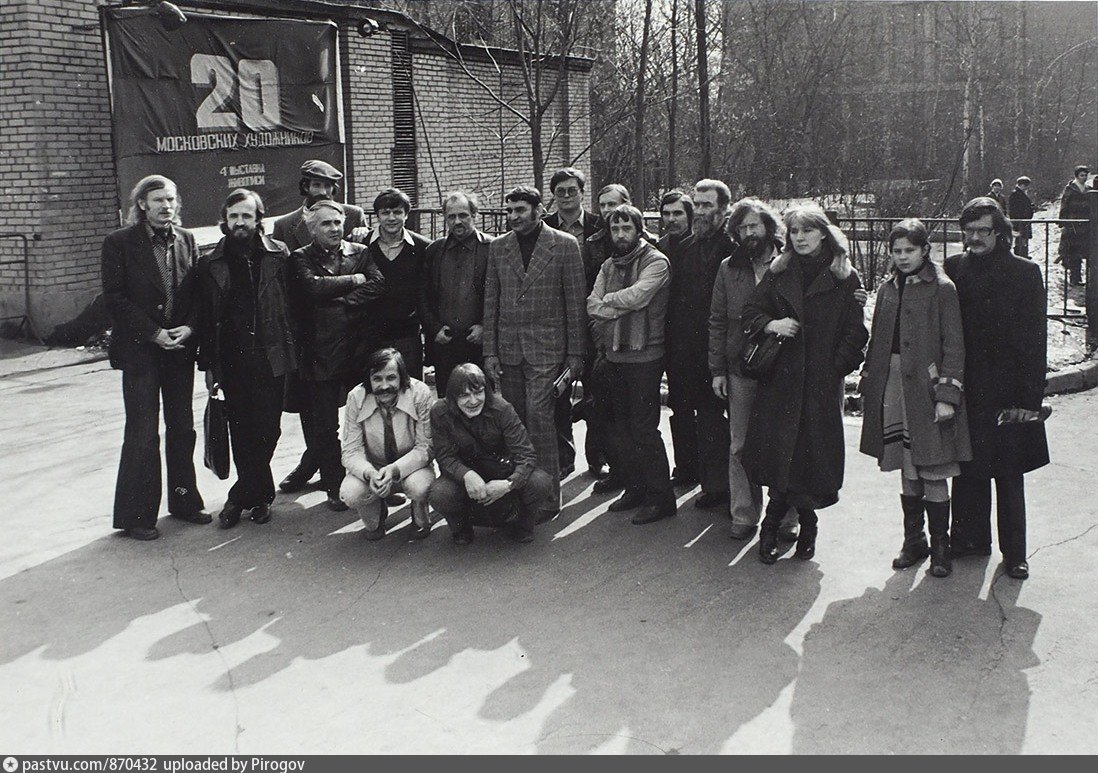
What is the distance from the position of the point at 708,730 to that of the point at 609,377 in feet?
9.73

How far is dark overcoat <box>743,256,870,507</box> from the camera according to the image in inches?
222

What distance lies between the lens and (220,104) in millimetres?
13898

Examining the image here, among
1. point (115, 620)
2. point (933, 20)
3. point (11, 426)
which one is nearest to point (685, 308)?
point (115, 620)

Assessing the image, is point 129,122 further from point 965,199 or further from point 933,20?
point 933,20

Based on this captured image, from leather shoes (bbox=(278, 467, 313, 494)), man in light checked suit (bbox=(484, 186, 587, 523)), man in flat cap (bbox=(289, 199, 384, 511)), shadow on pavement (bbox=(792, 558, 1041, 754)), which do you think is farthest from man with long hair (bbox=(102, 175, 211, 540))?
shadow on pavement (bbox=(792, 558, 1041, 754))

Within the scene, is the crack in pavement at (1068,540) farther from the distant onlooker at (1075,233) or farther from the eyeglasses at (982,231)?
the distant onlooker at (1075,233)

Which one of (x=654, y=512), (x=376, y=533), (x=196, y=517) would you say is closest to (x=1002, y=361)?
(x=654, y=512)

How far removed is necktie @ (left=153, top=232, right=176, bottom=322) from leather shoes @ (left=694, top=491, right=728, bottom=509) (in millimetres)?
3309

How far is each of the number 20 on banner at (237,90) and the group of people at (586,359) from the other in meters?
7.69

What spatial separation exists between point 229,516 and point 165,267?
150 centimetres

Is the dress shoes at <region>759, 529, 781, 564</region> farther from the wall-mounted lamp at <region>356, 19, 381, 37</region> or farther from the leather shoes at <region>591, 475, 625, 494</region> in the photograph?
the wall-mounted lamp at <region>356, 19, 381, 37</region>

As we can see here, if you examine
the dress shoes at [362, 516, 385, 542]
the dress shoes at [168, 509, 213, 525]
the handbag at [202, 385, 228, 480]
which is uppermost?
the handbag at [202, 385, 228, 480]

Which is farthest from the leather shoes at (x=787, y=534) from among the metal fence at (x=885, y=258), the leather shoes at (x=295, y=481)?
the metal fence at (x=885, y=258)
